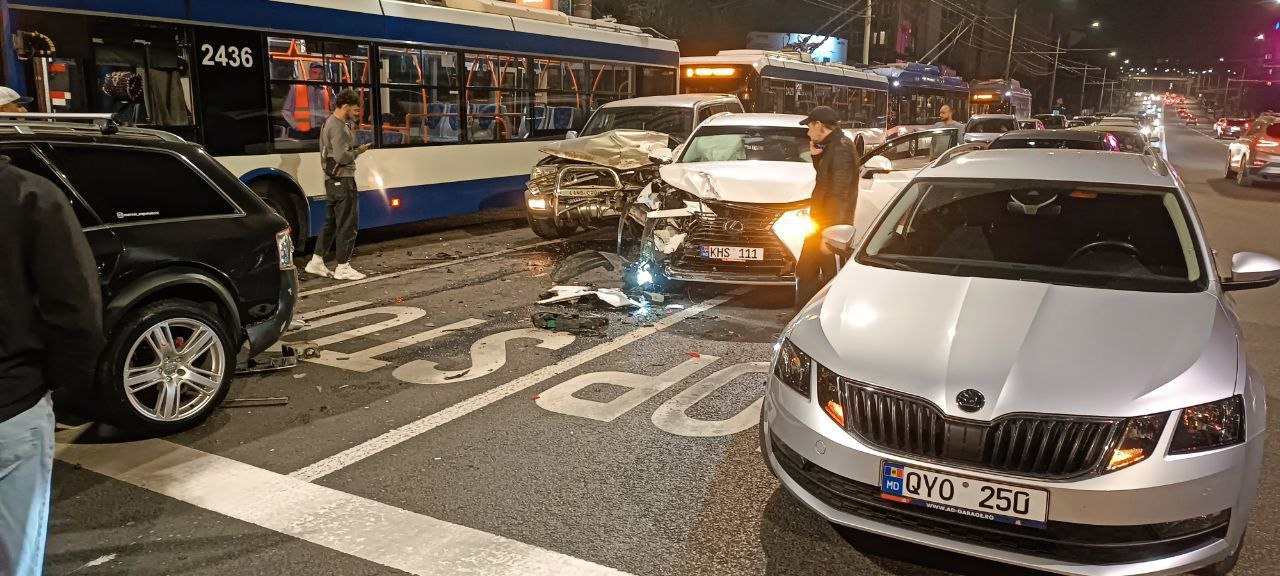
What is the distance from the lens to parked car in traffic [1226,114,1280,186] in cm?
2045

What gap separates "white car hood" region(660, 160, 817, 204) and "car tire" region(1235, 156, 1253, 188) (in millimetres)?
18206

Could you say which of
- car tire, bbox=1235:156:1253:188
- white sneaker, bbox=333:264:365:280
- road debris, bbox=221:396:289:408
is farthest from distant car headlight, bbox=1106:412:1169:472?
car tire, bbox=1235:156:1253:188

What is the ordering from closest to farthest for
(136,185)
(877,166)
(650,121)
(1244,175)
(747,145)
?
(136,185), (877,166), (747,145), (650,121), (1244,175)

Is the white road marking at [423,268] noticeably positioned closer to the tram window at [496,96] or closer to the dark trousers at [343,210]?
the dark trousers at [343,210]

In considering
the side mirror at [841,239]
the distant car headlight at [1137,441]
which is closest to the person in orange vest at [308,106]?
the side mirror at [841,239]

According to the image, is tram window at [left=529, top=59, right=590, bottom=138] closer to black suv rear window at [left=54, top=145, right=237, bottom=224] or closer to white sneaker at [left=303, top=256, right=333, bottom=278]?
white sneaker at [left=303, top=256, right=333, bottom=278]

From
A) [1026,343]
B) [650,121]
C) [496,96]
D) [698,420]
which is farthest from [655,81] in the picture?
[1026,343]

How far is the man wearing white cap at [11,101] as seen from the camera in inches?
236

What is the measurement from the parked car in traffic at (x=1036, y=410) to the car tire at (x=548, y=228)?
7.93 metres

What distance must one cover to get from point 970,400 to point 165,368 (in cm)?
412

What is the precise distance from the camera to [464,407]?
541 cm

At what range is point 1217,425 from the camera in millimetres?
3057

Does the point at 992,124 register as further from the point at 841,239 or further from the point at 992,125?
the point at 841,239

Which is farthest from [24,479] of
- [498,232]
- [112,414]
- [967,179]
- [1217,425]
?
[498,232]
